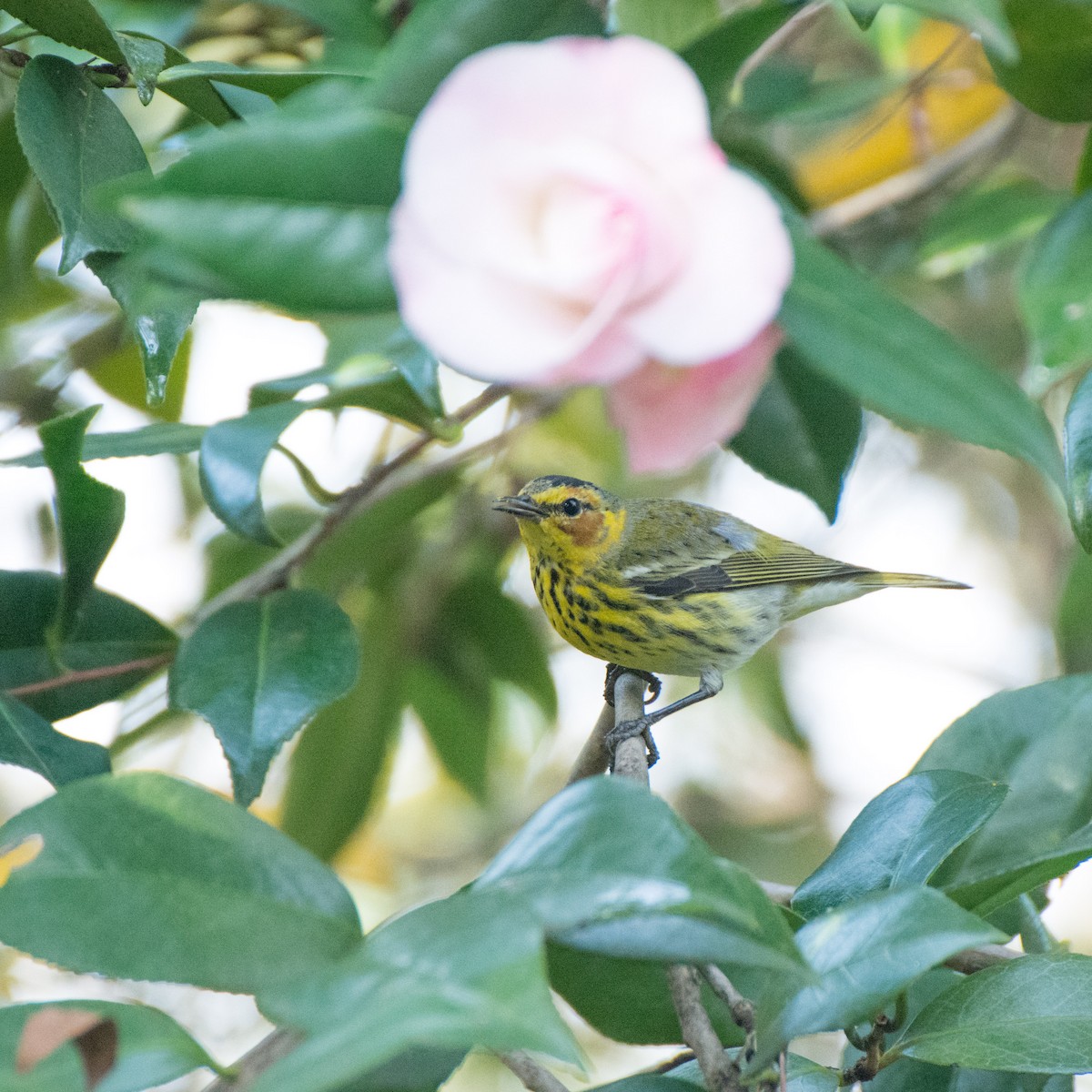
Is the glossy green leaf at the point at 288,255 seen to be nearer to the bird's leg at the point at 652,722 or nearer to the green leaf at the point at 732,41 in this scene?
the green leaf at the point at 732,41

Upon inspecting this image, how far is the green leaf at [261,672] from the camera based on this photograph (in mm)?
972

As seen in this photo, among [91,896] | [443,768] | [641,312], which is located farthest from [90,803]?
[443,768]

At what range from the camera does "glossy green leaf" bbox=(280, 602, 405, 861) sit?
1.95m

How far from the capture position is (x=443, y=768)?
2.20m

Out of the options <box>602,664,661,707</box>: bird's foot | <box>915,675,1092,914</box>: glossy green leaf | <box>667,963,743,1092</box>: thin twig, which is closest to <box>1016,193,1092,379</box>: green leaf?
<box>915,675,1092,914</box>: glossy green leaf

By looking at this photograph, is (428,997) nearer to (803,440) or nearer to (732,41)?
(732,41)

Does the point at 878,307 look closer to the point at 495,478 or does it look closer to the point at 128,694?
the point at 128,694

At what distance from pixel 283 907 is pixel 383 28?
110 cm

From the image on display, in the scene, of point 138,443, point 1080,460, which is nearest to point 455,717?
point 138,443

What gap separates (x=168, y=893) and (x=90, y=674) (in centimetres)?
51

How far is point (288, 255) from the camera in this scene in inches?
22.9

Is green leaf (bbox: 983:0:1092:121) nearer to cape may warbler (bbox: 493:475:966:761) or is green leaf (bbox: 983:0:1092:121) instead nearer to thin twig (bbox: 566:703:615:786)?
thin twig (bbox: 566:703:615:786)

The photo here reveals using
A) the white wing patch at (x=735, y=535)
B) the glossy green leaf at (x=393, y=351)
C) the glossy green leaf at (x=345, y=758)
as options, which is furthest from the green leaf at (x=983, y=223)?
the glossy green leaf at (x=345, y=758)

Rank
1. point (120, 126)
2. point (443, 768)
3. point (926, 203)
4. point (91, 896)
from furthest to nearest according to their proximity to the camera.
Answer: point (926, 203), point (443, 768), point (120, 126), point (91, 896)
